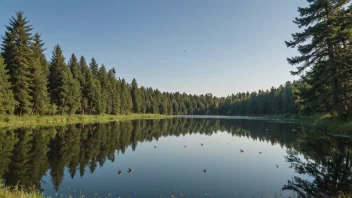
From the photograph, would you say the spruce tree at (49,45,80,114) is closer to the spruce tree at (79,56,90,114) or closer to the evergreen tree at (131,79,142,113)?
the spruce tree at (79,56,90,114)

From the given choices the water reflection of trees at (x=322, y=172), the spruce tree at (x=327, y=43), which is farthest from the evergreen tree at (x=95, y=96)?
the water reflection of trees at (x=322, y=172)

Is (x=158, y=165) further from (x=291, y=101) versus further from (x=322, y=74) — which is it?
(x=291, y=101)

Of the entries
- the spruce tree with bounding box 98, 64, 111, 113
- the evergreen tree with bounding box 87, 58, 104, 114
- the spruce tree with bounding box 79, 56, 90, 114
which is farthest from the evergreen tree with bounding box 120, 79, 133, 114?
the spruce tree with bounding box 79, 56, 90, 114

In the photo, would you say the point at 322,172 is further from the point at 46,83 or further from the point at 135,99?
the point at 135,99

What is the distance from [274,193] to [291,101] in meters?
106

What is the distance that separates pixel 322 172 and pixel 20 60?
168 ft

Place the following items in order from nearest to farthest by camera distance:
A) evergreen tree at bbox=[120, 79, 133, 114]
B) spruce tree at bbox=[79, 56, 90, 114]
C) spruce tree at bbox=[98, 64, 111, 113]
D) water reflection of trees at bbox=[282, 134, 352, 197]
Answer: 1. water reflection of trees at bbox=[282, 134, 352, 197]
2. spruce tree at bbox=[79, 56, 90, 114]
3. spruce tree at bbox=[98, 64, 111, 113]
4. evergreen tree at bbox=[120, 79, 133, 114]

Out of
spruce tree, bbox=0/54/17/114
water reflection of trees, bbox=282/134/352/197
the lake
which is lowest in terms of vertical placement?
the lake

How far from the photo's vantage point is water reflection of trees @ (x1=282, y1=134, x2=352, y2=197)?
34.5 feet

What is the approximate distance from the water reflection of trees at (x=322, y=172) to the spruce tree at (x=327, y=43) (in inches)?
401

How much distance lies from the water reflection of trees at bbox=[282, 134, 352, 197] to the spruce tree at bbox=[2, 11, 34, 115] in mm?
45683

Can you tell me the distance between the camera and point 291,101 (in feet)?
344

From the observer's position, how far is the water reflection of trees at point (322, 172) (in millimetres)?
10517

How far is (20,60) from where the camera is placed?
4478 cm
